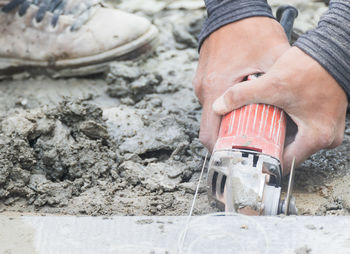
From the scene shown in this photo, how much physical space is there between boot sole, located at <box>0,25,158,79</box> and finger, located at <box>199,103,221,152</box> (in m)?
1.08

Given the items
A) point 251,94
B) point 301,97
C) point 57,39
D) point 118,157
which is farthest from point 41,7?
point 301,97

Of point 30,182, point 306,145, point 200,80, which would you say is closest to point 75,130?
point 30,182

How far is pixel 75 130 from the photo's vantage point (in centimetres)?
186

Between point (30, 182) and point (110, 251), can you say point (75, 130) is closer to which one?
point (30, 182)

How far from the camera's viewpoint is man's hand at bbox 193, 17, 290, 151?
158 centimetres

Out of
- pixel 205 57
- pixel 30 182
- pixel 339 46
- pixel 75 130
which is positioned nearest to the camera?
pixel 339 46

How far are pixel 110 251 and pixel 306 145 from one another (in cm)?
71

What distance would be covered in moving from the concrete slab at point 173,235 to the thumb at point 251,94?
38cm

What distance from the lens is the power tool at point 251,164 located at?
1314 mm

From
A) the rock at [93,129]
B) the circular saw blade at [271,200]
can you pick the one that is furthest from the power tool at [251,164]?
the rock at [93,129]

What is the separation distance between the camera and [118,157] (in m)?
1.81

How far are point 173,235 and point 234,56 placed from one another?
2.35 ft

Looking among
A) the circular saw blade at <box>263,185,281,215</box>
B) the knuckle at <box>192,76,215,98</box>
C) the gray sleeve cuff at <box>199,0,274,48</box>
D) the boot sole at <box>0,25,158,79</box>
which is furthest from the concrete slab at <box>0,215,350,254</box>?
the boot sole at <box>0,25,158,79</box>

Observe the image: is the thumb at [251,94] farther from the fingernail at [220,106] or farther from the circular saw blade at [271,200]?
the circular saw blade at [271,200]
